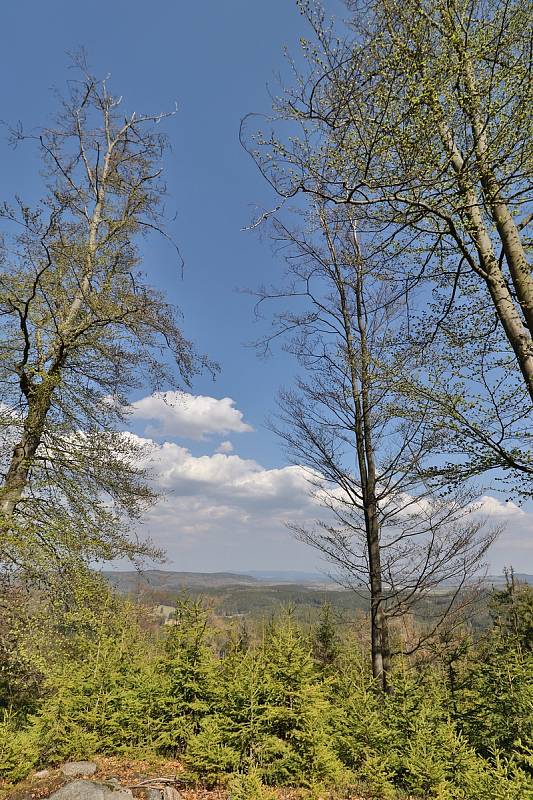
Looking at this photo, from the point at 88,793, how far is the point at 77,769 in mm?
752

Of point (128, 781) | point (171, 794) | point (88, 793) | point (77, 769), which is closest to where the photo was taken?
point (88, 793)

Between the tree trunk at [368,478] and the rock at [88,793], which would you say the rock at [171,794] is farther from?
the tree trunk at [368,478]

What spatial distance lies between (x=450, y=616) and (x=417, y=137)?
6.22m

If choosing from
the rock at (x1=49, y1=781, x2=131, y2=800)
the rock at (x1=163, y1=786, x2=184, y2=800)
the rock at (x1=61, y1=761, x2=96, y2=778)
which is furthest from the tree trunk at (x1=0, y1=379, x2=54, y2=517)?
the rock at (x1=163, y1=786, x2=184, y2=800)

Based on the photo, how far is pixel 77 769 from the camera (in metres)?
4.34

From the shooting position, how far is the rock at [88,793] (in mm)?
3705

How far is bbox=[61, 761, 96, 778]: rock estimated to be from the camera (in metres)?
4.27

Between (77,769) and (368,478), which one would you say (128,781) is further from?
(368,478)

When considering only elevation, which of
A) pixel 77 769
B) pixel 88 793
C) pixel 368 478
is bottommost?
pixel 77 769

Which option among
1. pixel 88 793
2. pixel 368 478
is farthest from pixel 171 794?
pixel 368 478

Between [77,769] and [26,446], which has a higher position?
[26,446]

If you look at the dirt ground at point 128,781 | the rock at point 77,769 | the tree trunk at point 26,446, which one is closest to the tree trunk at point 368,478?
the dirt ground at point 128,781

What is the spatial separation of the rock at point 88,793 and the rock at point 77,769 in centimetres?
47

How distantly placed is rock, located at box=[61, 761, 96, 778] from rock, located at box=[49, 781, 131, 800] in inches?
18.5
